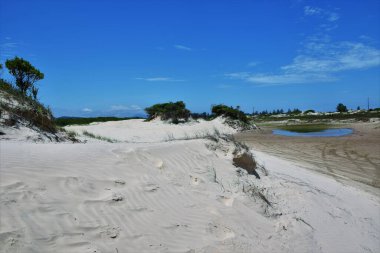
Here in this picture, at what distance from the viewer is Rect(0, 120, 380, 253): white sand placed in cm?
411

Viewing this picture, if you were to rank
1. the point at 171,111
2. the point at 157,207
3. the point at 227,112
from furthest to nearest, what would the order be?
the point at 227,112 < the point at 171,111 < the point at 157,207

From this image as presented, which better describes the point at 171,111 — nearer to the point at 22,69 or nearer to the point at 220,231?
the point at 22,69

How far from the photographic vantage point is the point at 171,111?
35.0 meters

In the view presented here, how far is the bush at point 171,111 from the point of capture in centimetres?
3453

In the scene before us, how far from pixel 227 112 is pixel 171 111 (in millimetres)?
7996

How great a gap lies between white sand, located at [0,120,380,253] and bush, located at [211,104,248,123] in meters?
32.5

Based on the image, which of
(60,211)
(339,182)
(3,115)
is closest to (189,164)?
(60,211)

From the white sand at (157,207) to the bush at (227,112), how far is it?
32.5m

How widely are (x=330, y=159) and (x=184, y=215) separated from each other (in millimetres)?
12060

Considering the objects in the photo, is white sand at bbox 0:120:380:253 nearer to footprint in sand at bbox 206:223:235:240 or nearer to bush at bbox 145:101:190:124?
footprint in sand at bbox 206:223:235:240

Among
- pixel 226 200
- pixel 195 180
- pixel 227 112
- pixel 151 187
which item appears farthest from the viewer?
pixel 227 112

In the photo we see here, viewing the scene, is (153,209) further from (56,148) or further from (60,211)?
(56,148)

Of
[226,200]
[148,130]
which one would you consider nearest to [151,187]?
[226,200]

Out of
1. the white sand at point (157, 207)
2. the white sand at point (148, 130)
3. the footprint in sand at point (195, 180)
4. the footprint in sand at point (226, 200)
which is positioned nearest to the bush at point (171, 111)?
the white sand at point (148, 130)
